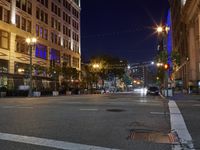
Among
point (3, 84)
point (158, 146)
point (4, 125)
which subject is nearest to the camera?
point (158, 146)

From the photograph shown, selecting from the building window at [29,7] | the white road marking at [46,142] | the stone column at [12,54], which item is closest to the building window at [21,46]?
the stone column at [12,54]

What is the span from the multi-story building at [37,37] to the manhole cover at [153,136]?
43.5m

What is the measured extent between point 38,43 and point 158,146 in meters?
58.7

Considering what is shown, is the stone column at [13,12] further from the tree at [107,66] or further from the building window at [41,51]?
the tree at [107,66]

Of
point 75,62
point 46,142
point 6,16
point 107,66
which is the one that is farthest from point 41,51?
point 46,142

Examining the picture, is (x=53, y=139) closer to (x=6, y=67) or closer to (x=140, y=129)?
(x=140, y=129)

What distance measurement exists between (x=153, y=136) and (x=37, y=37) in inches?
2242

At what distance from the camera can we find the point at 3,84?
51.7 metres

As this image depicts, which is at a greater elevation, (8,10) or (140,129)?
(8,10)

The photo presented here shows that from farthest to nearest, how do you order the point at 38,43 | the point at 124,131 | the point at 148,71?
the point at 148,71
the point at 38,43
the point at 124,131


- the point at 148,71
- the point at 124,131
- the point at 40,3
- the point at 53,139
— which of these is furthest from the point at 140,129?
the point at 148,71

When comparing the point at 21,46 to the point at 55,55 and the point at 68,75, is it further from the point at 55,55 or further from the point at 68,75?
the point at 55,55

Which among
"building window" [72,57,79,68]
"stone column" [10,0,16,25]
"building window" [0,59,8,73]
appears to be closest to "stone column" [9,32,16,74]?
"building window" [0,59,8,73]

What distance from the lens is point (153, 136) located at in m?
9.30
